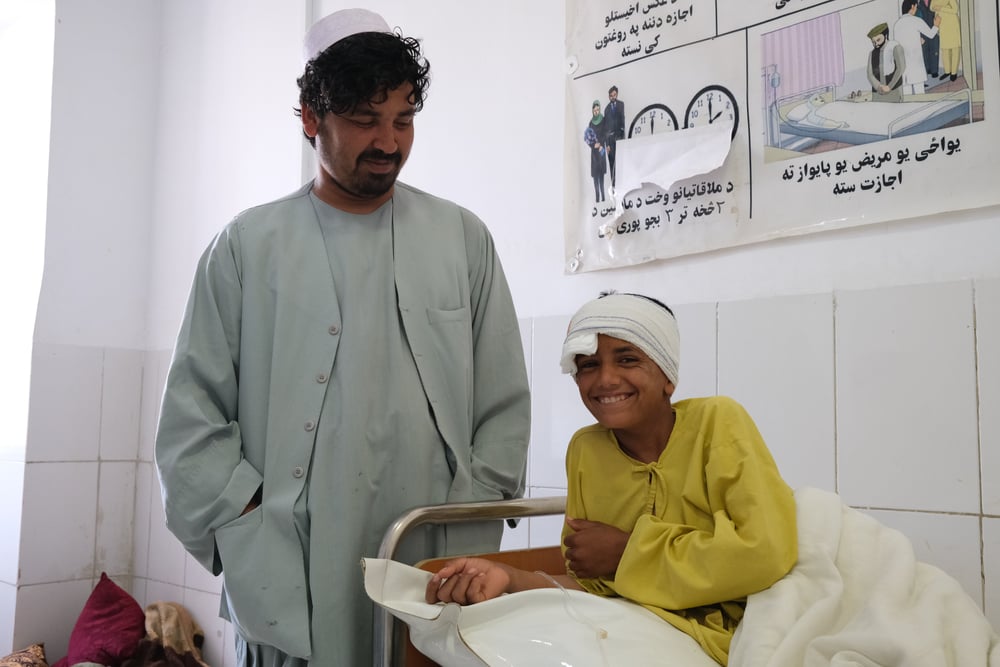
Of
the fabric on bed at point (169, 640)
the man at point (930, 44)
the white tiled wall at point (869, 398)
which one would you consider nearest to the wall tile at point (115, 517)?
the fabric on bed at point (169, 640)

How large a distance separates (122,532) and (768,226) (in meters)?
3.07

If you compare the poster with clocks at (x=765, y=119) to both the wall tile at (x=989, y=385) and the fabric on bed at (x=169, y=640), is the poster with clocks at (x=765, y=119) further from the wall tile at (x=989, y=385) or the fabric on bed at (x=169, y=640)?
the fabric on bed at (x=169, y=640)

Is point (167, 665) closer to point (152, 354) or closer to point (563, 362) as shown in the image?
point (152, 354)

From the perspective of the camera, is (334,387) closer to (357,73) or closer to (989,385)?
(357,73)

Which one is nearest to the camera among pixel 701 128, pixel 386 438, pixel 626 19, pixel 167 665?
pixel 386 438

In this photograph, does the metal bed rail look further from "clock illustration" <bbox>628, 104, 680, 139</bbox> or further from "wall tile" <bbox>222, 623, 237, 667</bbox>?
"wall tile" <bbox>222, 623, 237, 667</bbox>

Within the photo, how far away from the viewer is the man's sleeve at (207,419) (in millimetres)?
1587

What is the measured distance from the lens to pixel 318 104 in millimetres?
1694

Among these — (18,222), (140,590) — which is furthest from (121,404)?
(18,222)

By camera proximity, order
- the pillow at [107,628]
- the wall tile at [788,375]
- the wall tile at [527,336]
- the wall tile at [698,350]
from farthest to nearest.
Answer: the pillow at [107,628] < the wall tile at [527,336] < the wall tile at [698,350] < the wall tile at [788,375]

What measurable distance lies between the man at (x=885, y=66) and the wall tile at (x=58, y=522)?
3280mm

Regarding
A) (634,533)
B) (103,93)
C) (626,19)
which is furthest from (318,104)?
(103,93)

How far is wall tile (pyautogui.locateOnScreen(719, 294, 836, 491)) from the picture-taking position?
2008 mm

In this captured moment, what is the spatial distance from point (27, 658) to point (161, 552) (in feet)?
2.03
